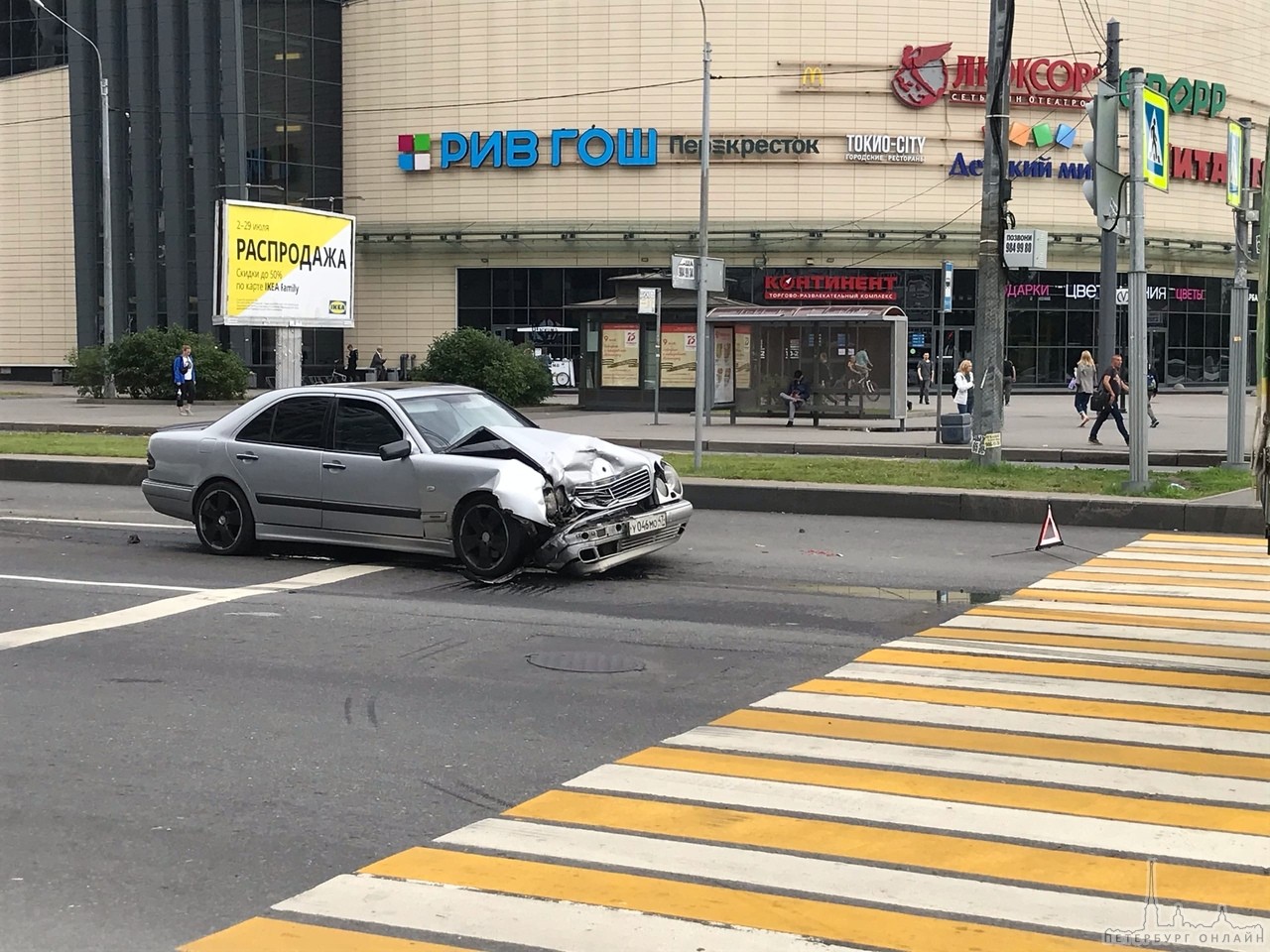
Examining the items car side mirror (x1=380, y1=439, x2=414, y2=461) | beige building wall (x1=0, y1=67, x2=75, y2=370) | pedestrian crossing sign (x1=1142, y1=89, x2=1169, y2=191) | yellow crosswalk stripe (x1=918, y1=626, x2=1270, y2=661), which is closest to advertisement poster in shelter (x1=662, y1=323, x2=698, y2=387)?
pedestrian crossing sign (x1=1142, y1=89, x2=1169, y2=191)

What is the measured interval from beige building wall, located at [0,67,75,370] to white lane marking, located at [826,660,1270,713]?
5638 centimetres

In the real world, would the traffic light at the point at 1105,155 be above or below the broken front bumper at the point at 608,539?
above

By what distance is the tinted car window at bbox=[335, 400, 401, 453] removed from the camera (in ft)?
39.3

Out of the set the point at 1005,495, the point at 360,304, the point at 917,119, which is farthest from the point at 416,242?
the point at 1005,495

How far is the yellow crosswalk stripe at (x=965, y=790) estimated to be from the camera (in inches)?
215

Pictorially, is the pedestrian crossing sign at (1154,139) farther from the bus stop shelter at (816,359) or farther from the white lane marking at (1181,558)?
the bus stop shelter at (816,359)

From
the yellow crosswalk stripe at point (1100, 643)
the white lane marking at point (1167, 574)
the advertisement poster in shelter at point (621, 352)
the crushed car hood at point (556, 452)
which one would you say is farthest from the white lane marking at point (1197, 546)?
the advertisement poster in shelter at point (621, 352)

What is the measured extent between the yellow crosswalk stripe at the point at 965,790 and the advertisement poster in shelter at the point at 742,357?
28047 millimetres

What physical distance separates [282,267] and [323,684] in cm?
1525

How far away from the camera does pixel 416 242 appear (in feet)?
178

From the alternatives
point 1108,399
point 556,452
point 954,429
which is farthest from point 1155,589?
point 954,429

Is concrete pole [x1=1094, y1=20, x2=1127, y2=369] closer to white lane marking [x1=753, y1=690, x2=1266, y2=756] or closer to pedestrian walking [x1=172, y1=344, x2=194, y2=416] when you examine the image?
pedestrian walking [x1=172, y1=344, x2=194, y2=416]

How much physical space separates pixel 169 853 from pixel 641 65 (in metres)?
49.0

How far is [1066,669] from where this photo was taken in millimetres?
8062
